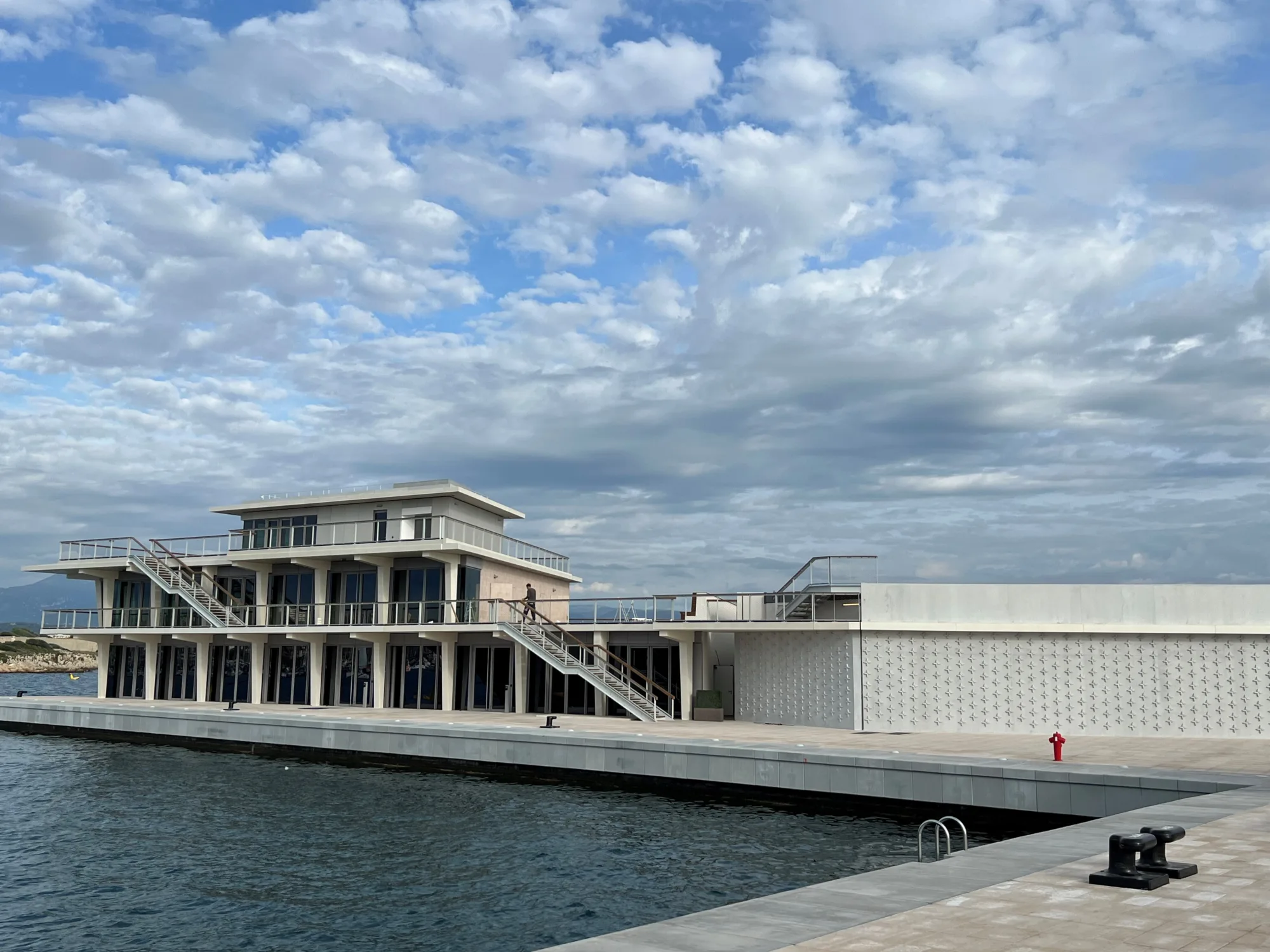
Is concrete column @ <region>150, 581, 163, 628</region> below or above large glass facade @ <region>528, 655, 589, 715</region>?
above

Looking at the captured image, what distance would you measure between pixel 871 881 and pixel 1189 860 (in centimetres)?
379

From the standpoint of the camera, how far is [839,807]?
2239 cm

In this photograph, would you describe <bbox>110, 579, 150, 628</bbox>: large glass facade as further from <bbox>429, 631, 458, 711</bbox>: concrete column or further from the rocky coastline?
the rocky coastline

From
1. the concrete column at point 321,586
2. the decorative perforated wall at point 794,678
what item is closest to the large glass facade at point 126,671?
the concrete column at point 321,586

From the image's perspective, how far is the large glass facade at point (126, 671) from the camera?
153 ft

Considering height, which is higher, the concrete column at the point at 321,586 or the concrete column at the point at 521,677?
the concrete column at the point at 321,586

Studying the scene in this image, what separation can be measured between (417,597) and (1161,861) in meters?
31.7

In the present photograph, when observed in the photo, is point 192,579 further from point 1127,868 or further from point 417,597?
point 1127,868

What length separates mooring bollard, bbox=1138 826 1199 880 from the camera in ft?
34.7

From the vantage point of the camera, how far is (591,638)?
36.8 meters

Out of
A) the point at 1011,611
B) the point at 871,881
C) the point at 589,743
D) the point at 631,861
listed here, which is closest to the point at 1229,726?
the point at 1011,611

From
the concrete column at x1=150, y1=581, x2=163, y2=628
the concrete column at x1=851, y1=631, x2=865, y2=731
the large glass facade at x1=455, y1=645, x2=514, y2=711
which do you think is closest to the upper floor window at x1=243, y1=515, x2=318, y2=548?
the concrete column at x1=150, y1=581, x2=163, y2=628

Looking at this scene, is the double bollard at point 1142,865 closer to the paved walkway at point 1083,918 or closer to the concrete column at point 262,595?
the paved walkway at point 1083,918

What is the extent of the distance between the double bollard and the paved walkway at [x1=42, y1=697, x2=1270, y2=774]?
10.9 meters
